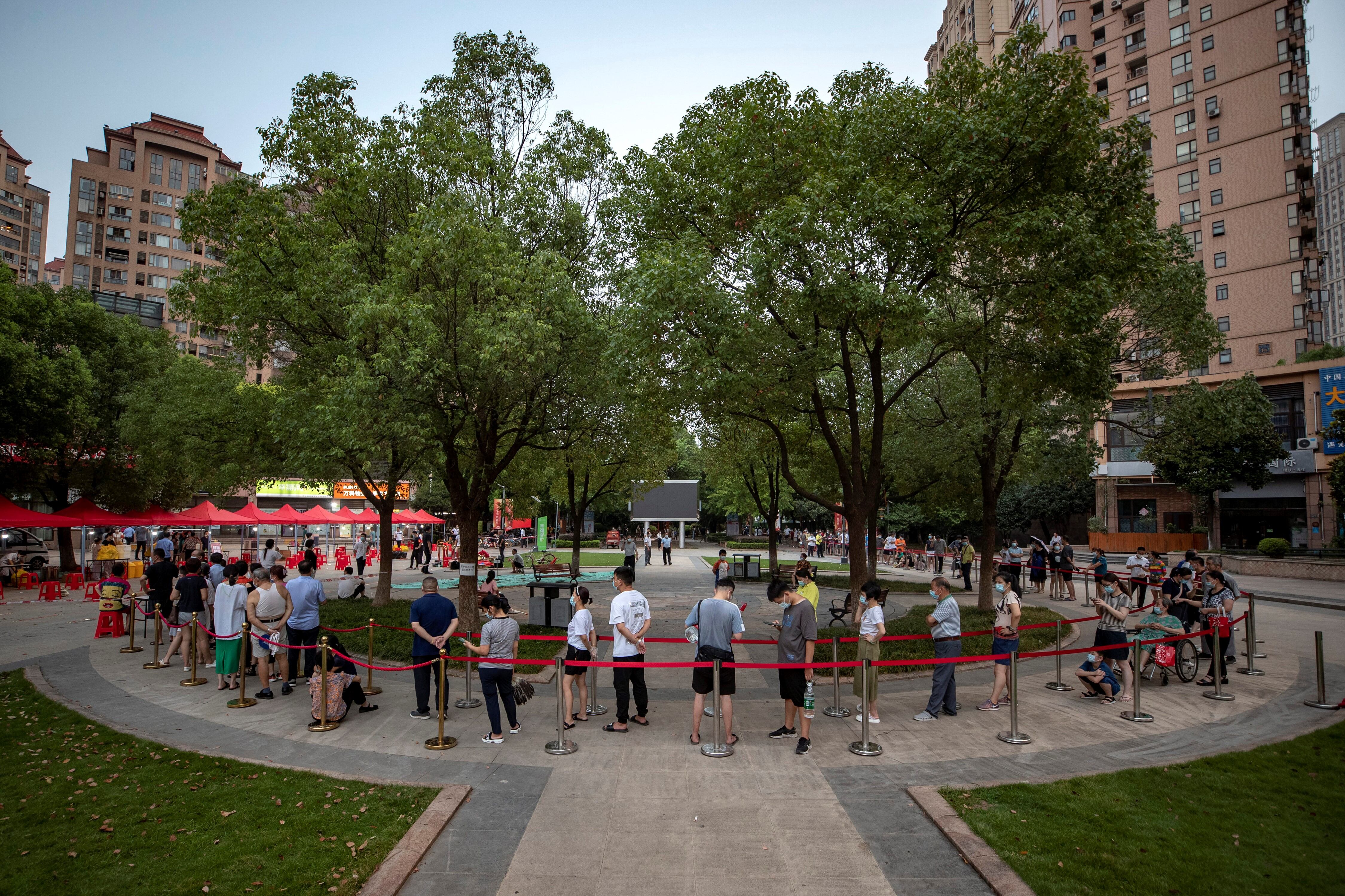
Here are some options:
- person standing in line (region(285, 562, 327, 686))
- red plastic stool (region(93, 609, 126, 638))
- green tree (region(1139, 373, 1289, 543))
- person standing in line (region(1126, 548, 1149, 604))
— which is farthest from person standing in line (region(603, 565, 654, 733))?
green tree (region(1139, 373, 1289, 543))

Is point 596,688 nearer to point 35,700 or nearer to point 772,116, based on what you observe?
point 35,700

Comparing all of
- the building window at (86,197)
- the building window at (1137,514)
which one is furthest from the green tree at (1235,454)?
the building window at (86,197)

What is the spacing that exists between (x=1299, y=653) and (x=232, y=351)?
24690 millimetres

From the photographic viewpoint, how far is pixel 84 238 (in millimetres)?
76625

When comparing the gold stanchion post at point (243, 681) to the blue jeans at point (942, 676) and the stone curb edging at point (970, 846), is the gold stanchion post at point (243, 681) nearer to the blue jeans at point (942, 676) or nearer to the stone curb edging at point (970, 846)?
the stone curb edging at point (970, 846)

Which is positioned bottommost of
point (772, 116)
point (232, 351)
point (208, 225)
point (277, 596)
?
point (277, 596)

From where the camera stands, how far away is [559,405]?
48.9ft

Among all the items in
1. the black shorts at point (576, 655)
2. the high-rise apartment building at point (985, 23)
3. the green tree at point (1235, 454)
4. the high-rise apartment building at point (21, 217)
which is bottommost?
the black shorts at point (576, 655)

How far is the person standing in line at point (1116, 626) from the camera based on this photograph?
9477 mm

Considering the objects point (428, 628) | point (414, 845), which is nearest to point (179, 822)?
point (414, 845)

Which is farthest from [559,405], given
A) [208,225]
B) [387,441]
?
[208,225]

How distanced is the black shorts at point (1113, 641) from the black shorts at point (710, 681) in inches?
215

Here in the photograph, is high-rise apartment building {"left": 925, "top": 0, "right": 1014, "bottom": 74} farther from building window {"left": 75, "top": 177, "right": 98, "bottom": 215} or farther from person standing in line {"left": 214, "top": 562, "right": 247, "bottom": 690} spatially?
building window {"left": 75, "top": 177, "right": 98, "bottom": 215}

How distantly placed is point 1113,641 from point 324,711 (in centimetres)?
1082
